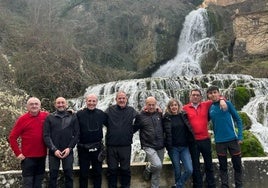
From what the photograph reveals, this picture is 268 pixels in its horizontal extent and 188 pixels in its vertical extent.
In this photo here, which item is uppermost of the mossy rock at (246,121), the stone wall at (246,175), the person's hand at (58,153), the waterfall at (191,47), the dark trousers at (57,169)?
the waterfall at (191,47)

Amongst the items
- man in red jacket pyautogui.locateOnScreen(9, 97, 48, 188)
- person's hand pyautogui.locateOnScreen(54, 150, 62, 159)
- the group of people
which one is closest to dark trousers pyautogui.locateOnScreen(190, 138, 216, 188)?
the group of people

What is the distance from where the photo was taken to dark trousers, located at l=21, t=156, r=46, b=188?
18.4ft

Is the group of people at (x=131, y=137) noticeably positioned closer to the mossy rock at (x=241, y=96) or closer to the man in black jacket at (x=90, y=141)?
the man in black jacket at (x=90, y=141)

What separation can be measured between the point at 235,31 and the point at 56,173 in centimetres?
2780

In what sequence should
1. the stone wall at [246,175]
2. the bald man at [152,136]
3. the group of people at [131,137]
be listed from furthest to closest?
the stone wall at [246,175]
the bald man at [152,136]
the group of people at [131,137]

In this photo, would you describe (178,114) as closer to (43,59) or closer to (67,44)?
(43,59)

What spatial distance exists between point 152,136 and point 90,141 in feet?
3.28

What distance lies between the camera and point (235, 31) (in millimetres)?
31109

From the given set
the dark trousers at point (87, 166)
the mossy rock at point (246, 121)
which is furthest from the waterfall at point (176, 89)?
the dark trousers at point (87, 166)

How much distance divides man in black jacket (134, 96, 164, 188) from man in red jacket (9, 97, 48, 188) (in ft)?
5.18

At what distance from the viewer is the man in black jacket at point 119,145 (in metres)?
6.03

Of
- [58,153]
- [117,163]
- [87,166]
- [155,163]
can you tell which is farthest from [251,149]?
[58,153]

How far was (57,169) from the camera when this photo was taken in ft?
19.0

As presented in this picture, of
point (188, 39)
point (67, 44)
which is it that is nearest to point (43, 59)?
point (67, 44)
